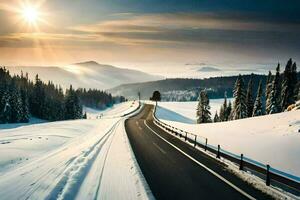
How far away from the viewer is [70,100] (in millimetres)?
111438

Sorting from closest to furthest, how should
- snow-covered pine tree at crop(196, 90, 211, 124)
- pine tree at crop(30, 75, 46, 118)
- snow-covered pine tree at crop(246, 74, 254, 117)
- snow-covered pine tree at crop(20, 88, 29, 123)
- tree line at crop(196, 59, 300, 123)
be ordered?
tree line at crop(196, 59, 300, 123), snow-covered pine tree at crop(246, 74, 254, 117), snow-covered pine tree at crop(196, 90, 211, 124), snow-covered pine tree at crop(20, 88, 29, 123), pine tree at crop(30, 75, 46, 118)

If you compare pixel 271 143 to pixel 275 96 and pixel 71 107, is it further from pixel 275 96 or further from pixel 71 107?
pixel 71 107

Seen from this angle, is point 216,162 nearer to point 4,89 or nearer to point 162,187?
point 162,187

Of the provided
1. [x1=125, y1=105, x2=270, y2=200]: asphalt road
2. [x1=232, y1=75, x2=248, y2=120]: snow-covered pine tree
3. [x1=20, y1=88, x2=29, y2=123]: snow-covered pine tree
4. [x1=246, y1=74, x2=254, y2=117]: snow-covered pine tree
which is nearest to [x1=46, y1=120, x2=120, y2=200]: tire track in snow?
[x1=125, y1=105, x2=270, y2=200]: asphalt road

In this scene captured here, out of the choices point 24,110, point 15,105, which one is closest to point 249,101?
point 15,105

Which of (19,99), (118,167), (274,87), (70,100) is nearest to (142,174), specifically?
(118,167)

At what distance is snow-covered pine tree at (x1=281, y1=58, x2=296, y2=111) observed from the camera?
72569mm

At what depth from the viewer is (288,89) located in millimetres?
73000

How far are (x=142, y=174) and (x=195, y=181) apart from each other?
10.5ft

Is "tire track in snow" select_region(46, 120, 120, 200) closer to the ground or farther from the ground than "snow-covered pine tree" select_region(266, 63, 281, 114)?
closer to the ground

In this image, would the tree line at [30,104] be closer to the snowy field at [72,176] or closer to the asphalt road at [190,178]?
the snowy field at [72,176]

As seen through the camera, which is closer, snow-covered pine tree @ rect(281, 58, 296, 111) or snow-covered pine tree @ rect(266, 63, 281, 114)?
snow-covered pine tree @ rect(281, 58, 296, 111)

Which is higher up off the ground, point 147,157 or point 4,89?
point 4,89

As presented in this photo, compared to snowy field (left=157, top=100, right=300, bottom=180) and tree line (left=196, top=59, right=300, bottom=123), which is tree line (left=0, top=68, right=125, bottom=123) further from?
snowy field (left=157, top=100, right=300, bottom=180)
